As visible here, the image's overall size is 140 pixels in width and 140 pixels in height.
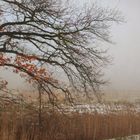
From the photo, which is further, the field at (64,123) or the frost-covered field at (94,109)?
→ the frost-covered field at (94,109)

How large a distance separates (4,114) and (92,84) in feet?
12.4

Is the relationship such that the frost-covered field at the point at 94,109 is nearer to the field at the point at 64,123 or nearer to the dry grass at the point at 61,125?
the field at the point at 64,123

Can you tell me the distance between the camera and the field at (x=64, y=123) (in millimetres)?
13250

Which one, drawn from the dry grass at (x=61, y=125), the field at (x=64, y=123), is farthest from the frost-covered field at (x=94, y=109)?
the dry grass at (x=61, y=125)

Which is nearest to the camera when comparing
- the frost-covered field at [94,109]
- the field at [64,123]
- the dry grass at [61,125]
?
the dry grass at [61,125]

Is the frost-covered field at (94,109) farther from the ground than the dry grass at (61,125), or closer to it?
farther from the ground

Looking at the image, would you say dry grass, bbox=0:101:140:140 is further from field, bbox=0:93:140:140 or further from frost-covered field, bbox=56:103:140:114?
frost-covered field, bbox=56:103:140:114

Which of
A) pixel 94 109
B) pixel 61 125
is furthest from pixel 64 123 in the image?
pixel 94 109

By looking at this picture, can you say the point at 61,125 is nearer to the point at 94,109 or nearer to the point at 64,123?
the point at 64,123

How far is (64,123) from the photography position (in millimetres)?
15164

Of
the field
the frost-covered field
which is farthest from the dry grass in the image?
the frost-covered field

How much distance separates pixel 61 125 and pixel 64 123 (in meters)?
0.25

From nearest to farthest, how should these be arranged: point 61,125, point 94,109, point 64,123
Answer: point 61,125
point 64,123
point 94,109

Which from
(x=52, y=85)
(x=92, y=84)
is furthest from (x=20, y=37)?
(x=92, y=84)
